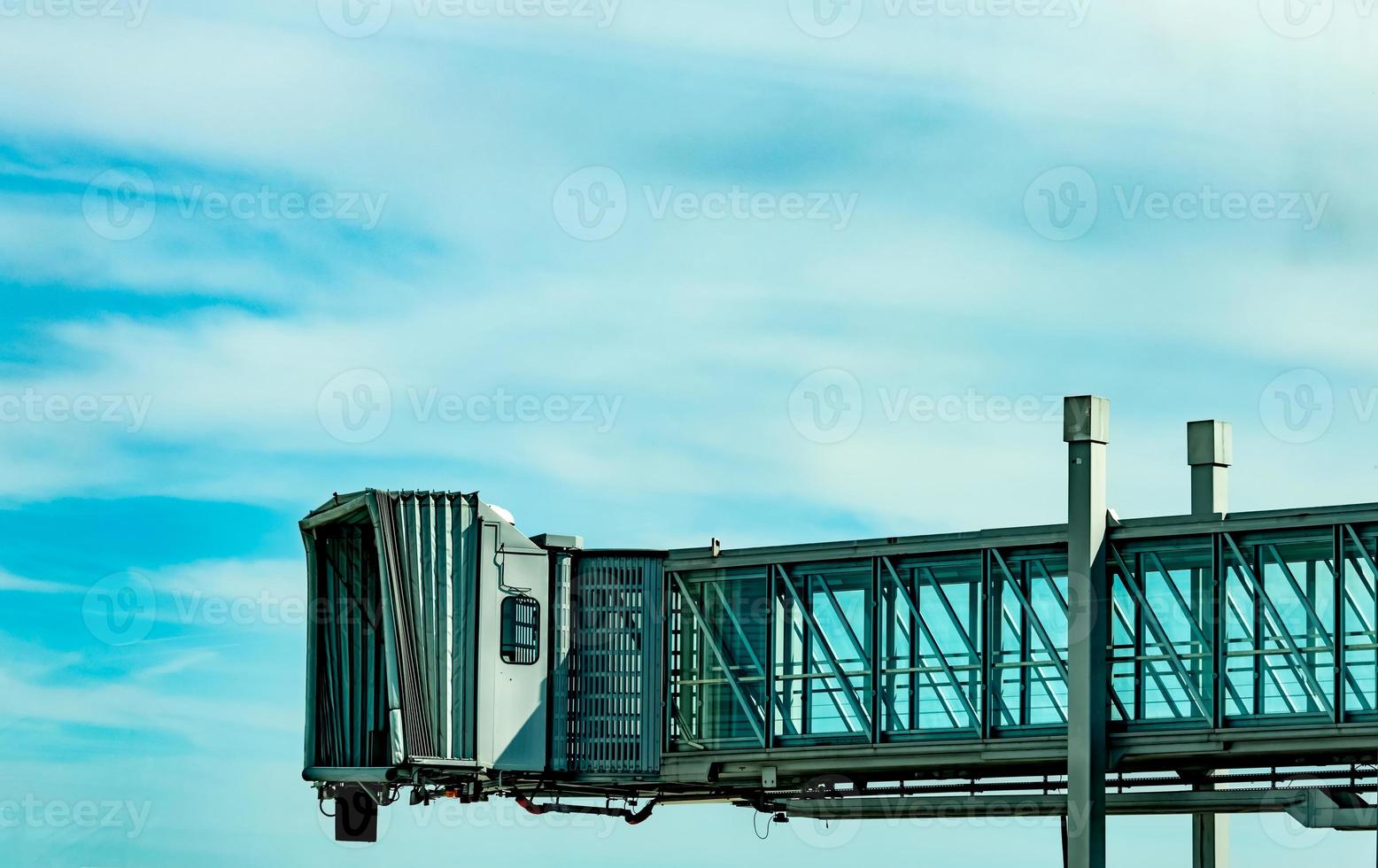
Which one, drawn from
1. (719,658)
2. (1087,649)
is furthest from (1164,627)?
(719,658)

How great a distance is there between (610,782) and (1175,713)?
15446 mm

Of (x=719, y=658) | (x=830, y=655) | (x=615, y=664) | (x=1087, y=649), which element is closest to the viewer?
(x=1087, y=649)

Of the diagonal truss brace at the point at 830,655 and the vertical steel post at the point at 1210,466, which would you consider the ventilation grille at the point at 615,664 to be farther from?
the vertical steel post at the point at 1210,466

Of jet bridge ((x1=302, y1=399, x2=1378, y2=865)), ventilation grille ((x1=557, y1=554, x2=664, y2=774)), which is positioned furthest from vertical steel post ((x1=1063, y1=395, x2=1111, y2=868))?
ventilation grille ((x1=557, y1=554, x2=664, y2=774))

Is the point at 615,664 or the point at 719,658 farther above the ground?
the point at 719,658

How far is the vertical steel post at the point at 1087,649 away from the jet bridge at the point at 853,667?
77 mm

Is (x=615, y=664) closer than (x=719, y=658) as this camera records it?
No

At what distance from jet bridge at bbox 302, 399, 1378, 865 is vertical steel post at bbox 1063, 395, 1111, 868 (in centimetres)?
8

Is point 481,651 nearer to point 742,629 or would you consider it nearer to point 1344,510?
point 742,629

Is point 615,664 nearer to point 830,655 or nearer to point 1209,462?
point 830,655

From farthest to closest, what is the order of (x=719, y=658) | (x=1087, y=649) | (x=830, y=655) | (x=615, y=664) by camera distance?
(x=615, y=664) → (x=719, y=658) → (x=830, y=655) → (x=1087, y=649)

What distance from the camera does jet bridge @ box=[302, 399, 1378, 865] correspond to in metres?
50.6

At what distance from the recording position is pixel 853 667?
55688 millimetres

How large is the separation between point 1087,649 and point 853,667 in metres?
6.69
